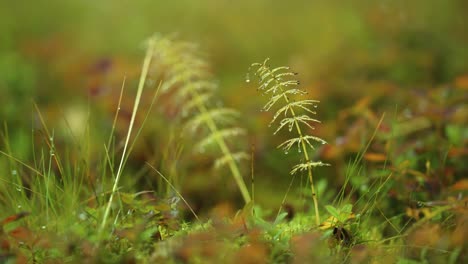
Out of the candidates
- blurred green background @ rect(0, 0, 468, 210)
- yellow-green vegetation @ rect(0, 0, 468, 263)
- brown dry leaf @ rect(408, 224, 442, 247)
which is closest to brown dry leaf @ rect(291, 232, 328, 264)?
yellow-green vegetation @ rect(0, 0, 468, 263)

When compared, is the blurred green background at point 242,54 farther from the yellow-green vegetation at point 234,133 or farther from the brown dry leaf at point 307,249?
the brown dry leaf at point 307,249

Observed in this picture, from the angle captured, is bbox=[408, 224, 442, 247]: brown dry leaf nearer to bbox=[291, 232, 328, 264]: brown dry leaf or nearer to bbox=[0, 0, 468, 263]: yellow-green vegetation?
bbox=[0, 0, 468, 263]: yellow-green vegetation

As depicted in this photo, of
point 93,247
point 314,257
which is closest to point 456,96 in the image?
point 314,257

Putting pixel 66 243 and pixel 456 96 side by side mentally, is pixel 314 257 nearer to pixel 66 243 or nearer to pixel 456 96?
pixel 66 243

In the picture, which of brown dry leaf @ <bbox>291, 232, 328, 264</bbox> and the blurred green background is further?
the blurred green background

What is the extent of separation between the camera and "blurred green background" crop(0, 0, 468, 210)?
3.55m

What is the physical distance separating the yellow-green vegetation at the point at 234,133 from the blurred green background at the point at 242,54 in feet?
0.05

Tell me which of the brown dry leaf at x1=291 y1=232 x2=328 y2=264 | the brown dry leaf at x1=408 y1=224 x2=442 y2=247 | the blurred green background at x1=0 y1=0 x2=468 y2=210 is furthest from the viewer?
the blurred green background at x1=0 y1=0 x2=468 y2=210

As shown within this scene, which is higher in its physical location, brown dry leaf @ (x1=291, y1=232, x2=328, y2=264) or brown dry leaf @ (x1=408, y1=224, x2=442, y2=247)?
brown dry leaf @ (x1=291, y1=232, x2=328, y2=264)

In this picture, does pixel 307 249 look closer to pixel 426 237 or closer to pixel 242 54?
pixel 426 237

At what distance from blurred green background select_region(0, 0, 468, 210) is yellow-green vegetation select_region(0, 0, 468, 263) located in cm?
2

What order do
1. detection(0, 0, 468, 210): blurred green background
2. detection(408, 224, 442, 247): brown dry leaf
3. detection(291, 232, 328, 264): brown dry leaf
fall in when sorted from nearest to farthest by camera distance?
detection(291, 232, 328, 264): brown dry leaf → detection(408, 224, 442, 247): brown dry leaf → detection(0, 0, 468, 210): blurred green background

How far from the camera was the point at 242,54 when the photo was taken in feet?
15.5

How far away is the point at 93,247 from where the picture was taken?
1.58 meters
